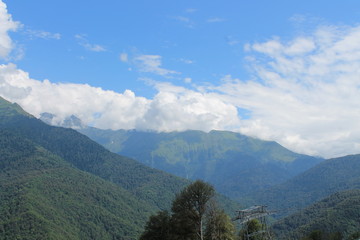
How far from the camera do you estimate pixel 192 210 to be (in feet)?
204

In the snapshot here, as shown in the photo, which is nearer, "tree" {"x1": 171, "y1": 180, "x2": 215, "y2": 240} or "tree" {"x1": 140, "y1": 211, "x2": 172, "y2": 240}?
"tree" {"x1": 171, "y1": 180, "x2": 215, "y2": 240}

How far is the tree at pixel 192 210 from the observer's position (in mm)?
61250

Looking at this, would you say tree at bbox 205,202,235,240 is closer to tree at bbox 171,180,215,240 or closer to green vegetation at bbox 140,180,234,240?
green vegetation at bbox 140,180,234,240

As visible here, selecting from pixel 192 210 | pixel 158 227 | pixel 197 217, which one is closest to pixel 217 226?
pixel 197 217

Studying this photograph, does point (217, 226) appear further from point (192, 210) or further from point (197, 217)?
point (192, 210)

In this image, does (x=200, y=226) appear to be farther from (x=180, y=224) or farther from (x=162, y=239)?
(x=162, y=239)

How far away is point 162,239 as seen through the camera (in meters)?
66.6

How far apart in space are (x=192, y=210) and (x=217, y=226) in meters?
5.66

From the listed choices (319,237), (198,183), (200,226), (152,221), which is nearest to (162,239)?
(152,221)

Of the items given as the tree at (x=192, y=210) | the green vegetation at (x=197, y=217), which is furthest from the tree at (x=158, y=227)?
the tree at (x=192, y=210)

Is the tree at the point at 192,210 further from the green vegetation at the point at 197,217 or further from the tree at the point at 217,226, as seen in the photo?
the tree at the point at 217,226

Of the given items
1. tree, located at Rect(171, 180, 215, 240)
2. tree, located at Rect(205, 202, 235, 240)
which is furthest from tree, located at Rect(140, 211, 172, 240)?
tree, located at Rect(205, 202, 235, 240)

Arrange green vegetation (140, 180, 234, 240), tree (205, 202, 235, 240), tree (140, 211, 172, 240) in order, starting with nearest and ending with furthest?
tree (205, 202, 235, 240) < green vegetation (140, 180, 234, 240) < tree (140, 211, 172, 240)

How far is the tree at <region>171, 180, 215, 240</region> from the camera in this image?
6125 cm
